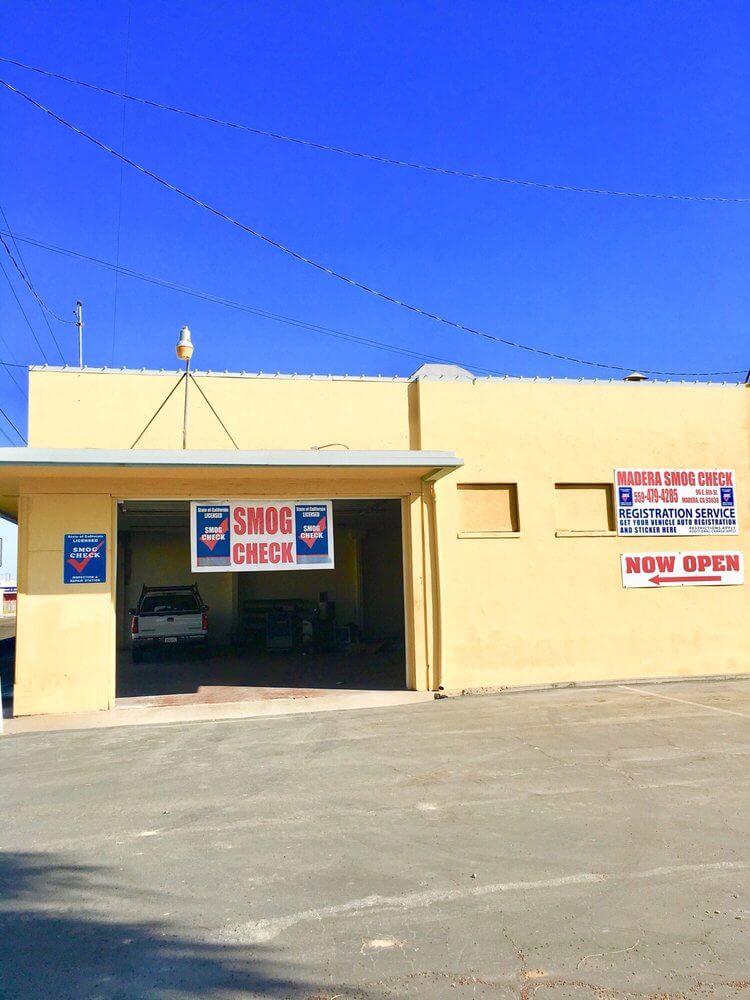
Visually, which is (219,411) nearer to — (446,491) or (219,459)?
(219,459)

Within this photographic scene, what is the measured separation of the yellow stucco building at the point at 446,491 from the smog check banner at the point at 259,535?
232mm

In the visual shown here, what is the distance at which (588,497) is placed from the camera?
13.7m

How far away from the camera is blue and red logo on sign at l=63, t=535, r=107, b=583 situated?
Result: 458 inches

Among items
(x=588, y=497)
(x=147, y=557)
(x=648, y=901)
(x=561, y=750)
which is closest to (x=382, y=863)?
(x=648, y=901)

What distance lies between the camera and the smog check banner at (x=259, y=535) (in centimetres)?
1223

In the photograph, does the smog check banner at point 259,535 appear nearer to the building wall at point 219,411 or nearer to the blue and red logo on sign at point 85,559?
the building wall at point 219,411

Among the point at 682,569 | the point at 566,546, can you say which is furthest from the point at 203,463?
the point at 682,569

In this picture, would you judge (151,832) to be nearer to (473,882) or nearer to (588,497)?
(473,882)

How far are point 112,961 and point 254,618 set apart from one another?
20.6 metres

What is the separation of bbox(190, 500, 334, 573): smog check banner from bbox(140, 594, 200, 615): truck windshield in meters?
6.71

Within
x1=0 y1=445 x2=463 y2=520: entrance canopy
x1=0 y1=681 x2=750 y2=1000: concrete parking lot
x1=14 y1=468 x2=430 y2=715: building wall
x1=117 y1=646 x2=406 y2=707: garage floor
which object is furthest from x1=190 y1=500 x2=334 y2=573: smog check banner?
x1=0 y1=681 x2=750 y2=1000: concrete parking lot

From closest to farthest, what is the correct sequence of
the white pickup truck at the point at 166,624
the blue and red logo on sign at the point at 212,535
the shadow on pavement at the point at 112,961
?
the shadow on pavement at the point at 112,961 < the blue and red logo on sign at the point at 212,535 < the white pickup truck at the point at 166,624

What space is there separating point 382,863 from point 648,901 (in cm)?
169

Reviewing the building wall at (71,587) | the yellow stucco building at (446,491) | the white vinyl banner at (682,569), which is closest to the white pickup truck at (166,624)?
the yellow stucco building at (446,491)
